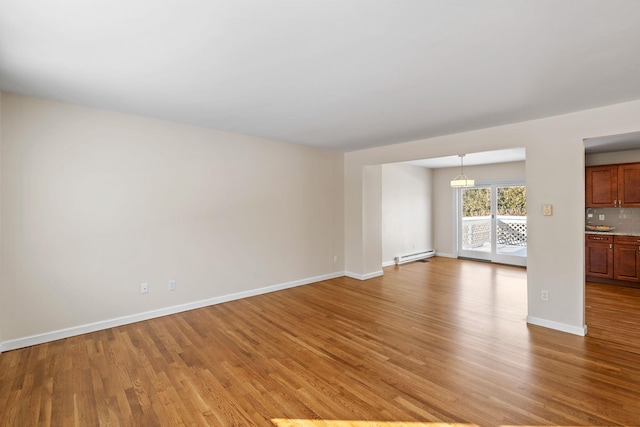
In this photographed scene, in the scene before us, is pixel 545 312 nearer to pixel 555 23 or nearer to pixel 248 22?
pixel 555 23

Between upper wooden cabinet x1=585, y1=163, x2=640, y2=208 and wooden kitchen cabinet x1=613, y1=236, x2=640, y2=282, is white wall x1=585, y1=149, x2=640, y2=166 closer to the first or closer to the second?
upper wooden cabinet x1=585, y1=163, x2=640, y2=208

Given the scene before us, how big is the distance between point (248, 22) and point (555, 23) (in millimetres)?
1763

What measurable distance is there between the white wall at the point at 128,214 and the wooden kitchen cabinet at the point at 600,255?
17.5 feet

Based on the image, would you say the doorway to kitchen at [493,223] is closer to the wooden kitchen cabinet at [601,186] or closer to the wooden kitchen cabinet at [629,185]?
the wooden kitchen cabinet at [601,186]

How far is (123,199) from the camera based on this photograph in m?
3.56

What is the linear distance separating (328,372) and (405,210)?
18.8 ft

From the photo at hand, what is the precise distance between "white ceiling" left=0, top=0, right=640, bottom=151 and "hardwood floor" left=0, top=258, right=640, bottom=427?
245 cm

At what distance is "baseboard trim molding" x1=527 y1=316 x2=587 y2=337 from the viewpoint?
3277mm

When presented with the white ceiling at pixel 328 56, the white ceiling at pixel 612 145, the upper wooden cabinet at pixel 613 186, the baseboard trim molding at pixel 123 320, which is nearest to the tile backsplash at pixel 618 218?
the upper wooden cabinet at pixel 613 186

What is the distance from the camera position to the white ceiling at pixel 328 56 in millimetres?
1630

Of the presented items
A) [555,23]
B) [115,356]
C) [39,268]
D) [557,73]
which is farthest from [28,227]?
[557,73]

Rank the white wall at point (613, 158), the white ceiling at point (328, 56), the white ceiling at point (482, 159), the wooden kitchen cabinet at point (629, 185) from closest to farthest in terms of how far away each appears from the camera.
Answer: the white ceiling at point (328, 56), the wooden kitchen cabinet at point (629, 185), the white wall at point (613, 158), the white ceiling at point (482, 159)

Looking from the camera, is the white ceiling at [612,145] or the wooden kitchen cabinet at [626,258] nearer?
the white ceiling at [612,145]

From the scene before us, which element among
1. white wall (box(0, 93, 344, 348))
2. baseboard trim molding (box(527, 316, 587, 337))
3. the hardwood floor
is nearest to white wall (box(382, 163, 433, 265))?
white wall (box(0, 93, 344, 348))
